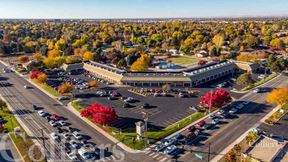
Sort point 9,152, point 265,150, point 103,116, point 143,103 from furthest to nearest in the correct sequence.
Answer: point 143,103 → point 103,116 → point 9,152 → point 265,150

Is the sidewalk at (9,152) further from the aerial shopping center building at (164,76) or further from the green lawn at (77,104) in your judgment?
the aerial shopping center building at (164,76)

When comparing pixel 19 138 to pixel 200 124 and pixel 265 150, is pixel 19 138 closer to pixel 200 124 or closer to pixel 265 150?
pixel 200 124

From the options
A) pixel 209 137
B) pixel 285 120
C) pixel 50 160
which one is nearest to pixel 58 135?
pixel 50 160

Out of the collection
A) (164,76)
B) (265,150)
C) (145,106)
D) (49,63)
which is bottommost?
(145,106)

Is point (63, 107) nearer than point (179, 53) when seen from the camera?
Yes

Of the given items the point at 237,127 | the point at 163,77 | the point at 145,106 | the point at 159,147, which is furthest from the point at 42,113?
the point at 237,127

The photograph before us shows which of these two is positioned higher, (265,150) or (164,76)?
(164,76)

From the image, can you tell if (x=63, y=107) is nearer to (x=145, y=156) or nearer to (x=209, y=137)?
(x=145, y=156)

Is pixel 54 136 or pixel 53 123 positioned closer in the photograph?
pixel 54 136
